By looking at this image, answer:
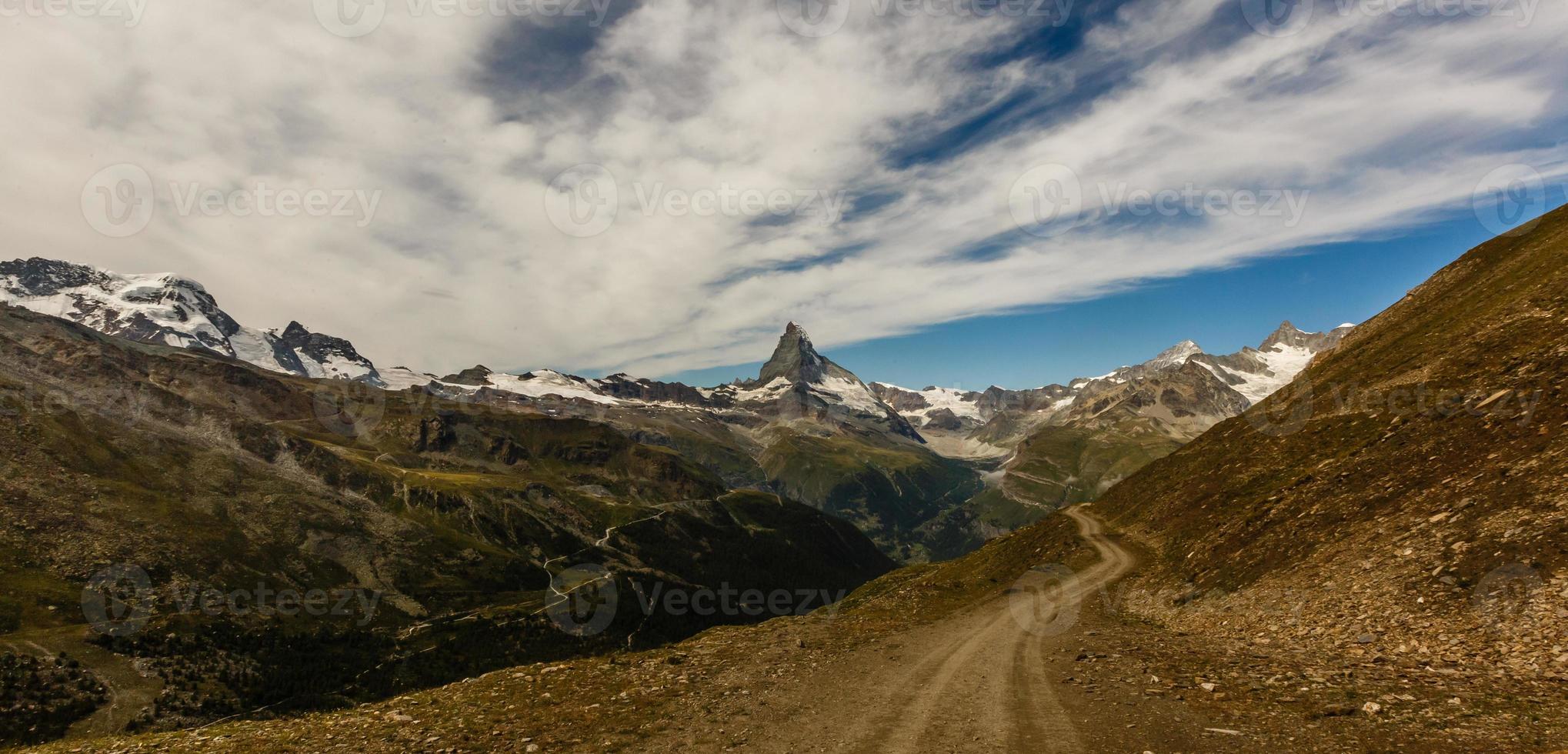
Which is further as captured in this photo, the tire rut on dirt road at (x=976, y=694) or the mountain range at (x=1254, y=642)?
the tire rut on dirt road at (x=976, y=694)

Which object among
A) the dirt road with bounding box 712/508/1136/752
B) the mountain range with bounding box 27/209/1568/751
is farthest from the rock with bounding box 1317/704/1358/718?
the dirt road with bounding box 712/508/1136/752

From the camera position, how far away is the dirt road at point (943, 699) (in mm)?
17953

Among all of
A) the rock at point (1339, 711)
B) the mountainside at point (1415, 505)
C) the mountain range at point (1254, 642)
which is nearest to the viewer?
the rock at point (1339, 711)

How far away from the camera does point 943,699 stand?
2209cm

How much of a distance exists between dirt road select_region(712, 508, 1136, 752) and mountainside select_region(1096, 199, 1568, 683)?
409 inches

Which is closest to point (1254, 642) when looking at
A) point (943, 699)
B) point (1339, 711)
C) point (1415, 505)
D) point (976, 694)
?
point (1339, 711)

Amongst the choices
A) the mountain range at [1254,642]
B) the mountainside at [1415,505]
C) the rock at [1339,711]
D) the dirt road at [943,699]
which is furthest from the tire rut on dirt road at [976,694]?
the mountainside at [1415,505]

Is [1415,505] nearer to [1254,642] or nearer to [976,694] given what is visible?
[1254,642]

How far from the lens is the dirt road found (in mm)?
17953

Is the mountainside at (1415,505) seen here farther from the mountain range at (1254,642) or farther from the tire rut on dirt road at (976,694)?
the tire rut on dirt road at (976,694)

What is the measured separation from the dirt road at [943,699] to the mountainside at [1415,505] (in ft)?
34.1

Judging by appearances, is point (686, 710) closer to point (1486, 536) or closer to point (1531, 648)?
point (1531, 648)

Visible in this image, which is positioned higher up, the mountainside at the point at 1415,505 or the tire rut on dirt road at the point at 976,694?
the mountainside at the point at 1415,505

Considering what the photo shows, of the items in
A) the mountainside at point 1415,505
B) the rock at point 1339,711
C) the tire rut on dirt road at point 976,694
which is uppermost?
the mountainside at point 1415,505
